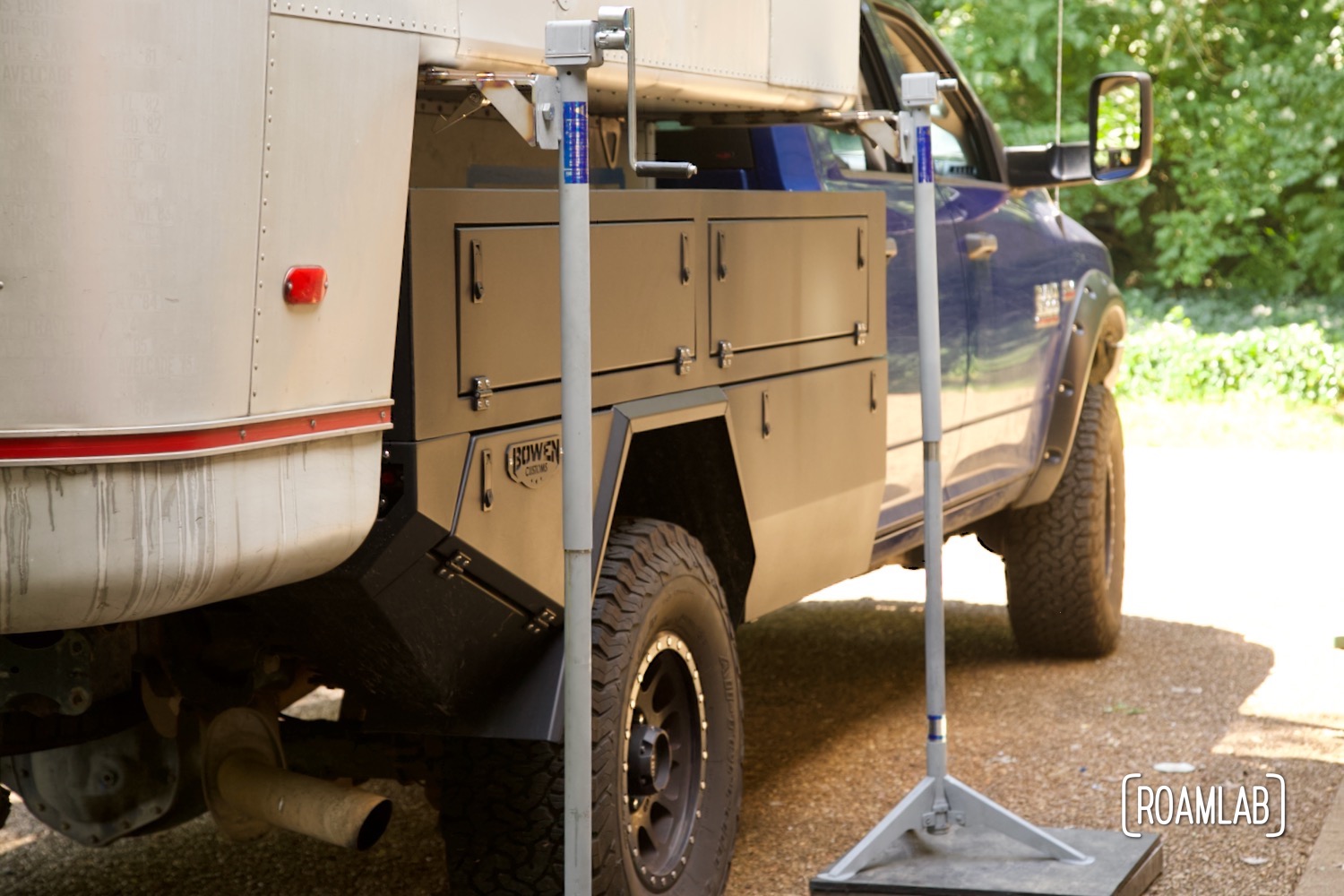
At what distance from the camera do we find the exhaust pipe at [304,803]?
3455mm

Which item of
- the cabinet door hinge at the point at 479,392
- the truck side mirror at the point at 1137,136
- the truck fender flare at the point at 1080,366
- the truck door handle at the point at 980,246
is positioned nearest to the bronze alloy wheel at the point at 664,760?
the cabinet door hinge at the point at 479,392

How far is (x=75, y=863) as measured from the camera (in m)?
4.62

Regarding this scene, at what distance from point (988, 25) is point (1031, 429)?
10872 millimetres

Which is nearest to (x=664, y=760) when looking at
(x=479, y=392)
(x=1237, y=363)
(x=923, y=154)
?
(x=479, y=392)

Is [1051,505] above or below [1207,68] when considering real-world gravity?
below

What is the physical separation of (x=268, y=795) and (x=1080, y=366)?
385 centimetres

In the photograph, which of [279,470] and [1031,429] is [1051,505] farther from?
[279,470]

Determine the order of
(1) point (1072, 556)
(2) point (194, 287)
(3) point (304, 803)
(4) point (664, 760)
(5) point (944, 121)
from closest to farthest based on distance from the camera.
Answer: (2) point (194, 287) < (3) point (304, 803) < (4) point (664, 760) < (5) point (944, 121) < (1) point (1072, 556)

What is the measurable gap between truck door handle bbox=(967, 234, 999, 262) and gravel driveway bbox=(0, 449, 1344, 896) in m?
1.50

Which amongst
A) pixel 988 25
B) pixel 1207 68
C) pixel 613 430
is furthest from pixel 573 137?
pixel 1207 68

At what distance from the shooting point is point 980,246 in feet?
18.9

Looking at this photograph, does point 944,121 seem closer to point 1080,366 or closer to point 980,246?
point 980,246

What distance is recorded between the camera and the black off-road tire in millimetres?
6453

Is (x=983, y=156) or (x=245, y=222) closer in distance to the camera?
(x=245, y=222)
